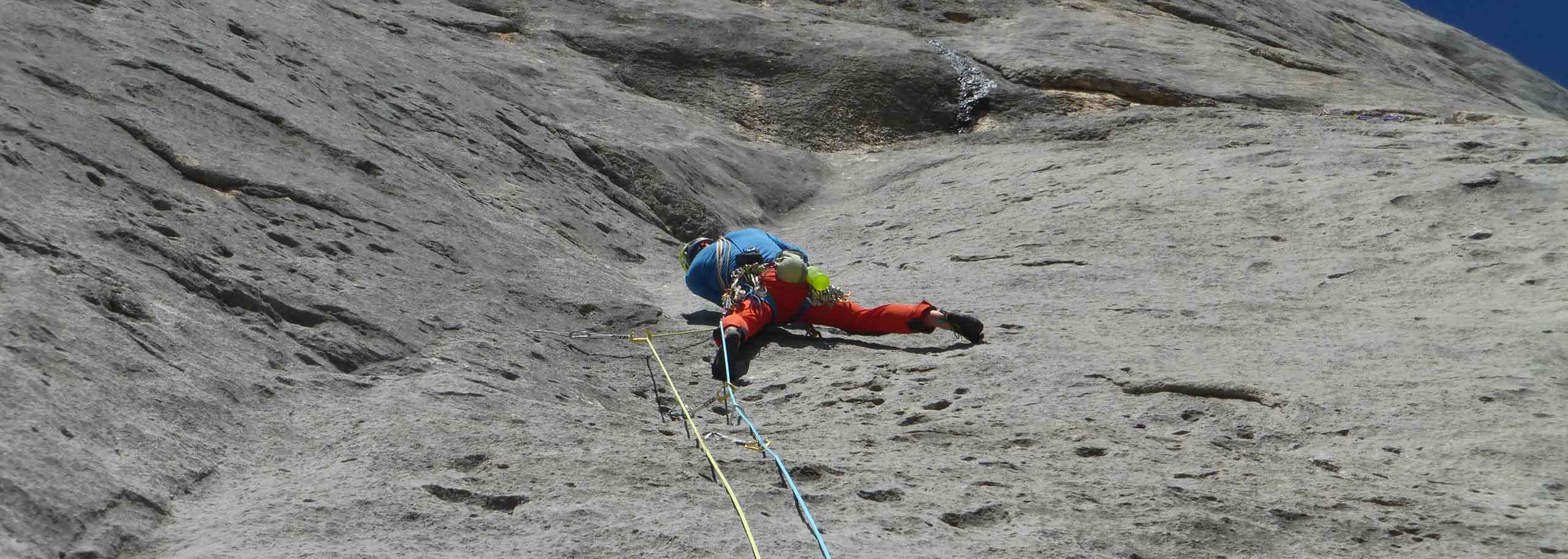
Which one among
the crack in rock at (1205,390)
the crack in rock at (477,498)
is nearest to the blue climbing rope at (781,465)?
the crack in rock at (477,498)

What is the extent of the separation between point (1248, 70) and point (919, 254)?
4121mm

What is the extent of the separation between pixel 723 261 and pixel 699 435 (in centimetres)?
198

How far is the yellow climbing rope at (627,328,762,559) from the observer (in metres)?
2.82

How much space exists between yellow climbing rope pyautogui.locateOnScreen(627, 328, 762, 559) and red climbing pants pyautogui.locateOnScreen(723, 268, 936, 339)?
259 mm

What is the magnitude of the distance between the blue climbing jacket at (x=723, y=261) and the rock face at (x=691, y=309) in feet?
0.77

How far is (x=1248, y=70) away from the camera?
30.5 ft

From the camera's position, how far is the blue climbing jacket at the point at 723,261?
5.48 meters

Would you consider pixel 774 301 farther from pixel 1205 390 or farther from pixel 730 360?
pixel 1205 390

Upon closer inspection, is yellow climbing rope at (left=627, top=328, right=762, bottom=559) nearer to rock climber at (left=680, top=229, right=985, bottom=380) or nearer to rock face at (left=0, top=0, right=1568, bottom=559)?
rock face at (left=0, top=0, right=1568, bottom=559)

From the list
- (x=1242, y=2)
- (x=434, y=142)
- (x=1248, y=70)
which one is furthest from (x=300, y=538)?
(x=1242, y=2)

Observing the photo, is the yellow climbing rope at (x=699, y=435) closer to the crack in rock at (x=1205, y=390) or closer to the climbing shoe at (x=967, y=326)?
the climbing shoe at (x=967, y=326)

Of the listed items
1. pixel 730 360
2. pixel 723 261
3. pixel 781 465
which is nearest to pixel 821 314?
pixel 723 261

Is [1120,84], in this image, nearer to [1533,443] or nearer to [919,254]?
[919,254]

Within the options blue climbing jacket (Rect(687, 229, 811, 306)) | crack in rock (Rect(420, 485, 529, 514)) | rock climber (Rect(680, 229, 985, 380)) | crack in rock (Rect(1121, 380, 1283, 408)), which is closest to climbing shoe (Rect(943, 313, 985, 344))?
rock climber (Rect(680, 229, 985, 380))
